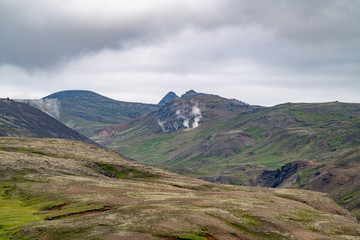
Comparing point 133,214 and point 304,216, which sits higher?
point 133,214

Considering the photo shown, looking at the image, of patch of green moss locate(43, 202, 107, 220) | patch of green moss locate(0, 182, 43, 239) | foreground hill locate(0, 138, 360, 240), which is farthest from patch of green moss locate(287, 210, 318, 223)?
patch of green moss locate(0, 182, 43, 239)

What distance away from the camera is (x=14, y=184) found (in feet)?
351

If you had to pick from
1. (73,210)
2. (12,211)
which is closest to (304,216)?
(73,210)

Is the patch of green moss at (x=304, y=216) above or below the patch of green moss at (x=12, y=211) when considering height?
below

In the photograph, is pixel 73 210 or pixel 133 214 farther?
pixel 73 210

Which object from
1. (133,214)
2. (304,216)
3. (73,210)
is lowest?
(304,216)

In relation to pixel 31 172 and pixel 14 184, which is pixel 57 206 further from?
pixel 31 172

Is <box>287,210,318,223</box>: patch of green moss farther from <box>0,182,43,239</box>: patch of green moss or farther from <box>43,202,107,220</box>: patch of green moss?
<box>0,182,43,239</box>: patch of green moss

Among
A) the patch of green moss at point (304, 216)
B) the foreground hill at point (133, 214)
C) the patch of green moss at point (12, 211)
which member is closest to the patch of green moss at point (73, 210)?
the foreground hill at point (133, 214)

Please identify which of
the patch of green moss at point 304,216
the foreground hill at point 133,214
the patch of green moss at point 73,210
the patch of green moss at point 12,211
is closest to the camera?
the foreground hill at point 133,214

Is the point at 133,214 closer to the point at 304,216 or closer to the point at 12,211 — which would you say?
the point at 12,211

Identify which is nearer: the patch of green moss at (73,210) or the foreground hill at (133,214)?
the foreground hill at (133,214)

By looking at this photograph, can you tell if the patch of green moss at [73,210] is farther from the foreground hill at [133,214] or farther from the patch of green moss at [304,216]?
the patch of green moss at [304,216]

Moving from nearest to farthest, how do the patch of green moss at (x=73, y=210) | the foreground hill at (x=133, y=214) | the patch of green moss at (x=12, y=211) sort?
the foreground hill at (x=133, y=214) → the patch of green moss at (x=12, y=211) → the patch of green moss at (x=73, y=210)
